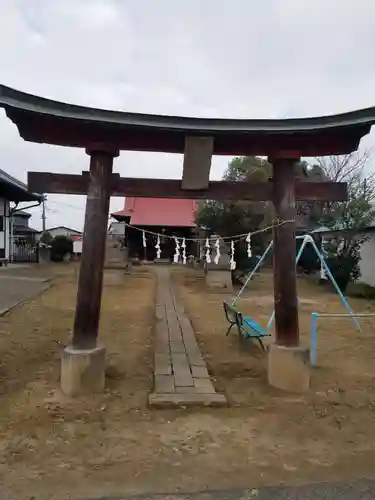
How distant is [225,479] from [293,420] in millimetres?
1447

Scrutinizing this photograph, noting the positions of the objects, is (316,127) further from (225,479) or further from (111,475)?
(111,475)

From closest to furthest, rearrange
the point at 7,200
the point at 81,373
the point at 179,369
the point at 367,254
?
the point at 81,373 → the point at 179,369 → the point at 367,254 → the point at 7,200

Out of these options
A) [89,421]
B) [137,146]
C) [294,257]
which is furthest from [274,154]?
[89,421]

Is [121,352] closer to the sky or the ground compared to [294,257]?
closer to the ground

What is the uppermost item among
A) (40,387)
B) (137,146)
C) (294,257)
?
(137,146)

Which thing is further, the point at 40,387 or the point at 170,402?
the point at 40,387

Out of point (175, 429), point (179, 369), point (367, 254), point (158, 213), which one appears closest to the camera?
point (175, 429)

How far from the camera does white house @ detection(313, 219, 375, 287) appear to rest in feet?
61.1

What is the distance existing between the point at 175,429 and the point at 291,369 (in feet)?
6.27

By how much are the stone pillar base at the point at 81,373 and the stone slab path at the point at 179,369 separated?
73 centimetres

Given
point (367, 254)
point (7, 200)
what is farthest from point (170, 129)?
point (7, 200)

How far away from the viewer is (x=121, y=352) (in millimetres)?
7453

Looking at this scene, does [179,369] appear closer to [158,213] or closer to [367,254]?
[367,254]

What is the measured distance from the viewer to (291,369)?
5645 mm
